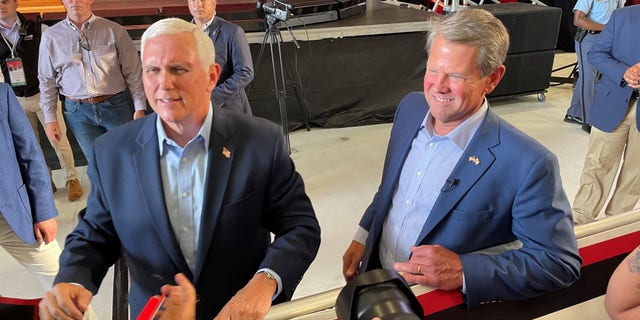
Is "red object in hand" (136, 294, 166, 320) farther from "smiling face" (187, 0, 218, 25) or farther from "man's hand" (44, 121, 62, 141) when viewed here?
"man's hand" (44, 121, 62, 141)

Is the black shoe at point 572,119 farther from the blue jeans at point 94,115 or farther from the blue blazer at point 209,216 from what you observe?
the blue blazer at point 209,216

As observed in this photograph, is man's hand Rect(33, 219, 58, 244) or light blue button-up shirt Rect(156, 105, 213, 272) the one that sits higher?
light blue button-up shirt Rect(156, 105, 213, 272)

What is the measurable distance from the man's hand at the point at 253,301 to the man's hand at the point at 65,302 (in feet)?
1.09

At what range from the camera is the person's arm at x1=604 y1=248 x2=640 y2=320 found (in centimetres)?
106

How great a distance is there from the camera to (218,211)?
132 cm

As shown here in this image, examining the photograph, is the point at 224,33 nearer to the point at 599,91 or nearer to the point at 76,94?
the point at 76,94

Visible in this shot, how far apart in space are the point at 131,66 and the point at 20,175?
127cm

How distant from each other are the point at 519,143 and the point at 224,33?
7.21 ft

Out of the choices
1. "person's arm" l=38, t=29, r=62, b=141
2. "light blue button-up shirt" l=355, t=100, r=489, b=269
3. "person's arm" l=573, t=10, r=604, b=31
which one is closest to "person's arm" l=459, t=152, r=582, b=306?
"light blue button-up shirt" l=355, t=100, r=489, b=269

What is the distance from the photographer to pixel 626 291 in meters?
1.08

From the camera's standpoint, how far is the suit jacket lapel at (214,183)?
1.31 metres

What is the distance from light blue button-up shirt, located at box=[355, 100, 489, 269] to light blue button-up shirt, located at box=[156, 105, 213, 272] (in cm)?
62

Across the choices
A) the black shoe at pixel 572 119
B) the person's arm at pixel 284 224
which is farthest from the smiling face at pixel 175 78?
the black shoe at pixel 572 119

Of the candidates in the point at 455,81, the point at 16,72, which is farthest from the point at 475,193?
the point at 16,72
